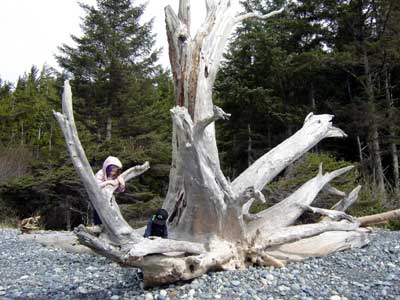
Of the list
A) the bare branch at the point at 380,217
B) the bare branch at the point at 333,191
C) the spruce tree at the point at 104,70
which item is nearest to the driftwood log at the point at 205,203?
the bare branch at the point at 333,191

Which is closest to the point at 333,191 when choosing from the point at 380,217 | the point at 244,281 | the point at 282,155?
the point at 380,217

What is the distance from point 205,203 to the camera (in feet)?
14.4

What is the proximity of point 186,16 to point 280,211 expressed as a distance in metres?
3.21

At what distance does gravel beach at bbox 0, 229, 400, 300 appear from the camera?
362 centimetres

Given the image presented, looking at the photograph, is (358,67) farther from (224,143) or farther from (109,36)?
(109,36)

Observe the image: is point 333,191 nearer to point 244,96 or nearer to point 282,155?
point 282,155

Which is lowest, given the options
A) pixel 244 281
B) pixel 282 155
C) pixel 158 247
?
pixel 244 281

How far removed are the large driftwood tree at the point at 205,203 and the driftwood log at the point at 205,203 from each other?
0.04 ft

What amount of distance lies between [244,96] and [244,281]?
1437cm

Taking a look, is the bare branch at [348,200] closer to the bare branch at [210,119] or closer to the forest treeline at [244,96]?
the bare branch at [210,119]

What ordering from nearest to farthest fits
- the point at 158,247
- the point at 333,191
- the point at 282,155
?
the point at 158,247 → the point at 282,155 → the point at 333,191

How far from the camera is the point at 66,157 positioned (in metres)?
14.8

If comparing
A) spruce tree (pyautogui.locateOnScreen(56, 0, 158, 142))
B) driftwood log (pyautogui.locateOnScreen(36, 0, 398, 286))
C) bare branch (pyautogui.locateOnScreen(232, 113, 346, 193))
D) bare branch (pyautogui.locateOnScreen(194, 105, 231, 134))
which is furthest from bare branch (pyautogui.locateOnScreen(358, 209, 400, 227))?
spruce tree (pyautogui.locateOnScreen(56, 0, 158, 142))

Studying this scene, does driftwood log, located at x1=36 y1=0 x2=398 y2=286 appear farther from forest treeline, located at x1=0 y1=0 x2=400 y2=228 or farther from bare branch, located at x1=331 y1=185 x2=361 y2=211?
forest treeline, located at x1=0 y1=0 x2=400 y2=228
